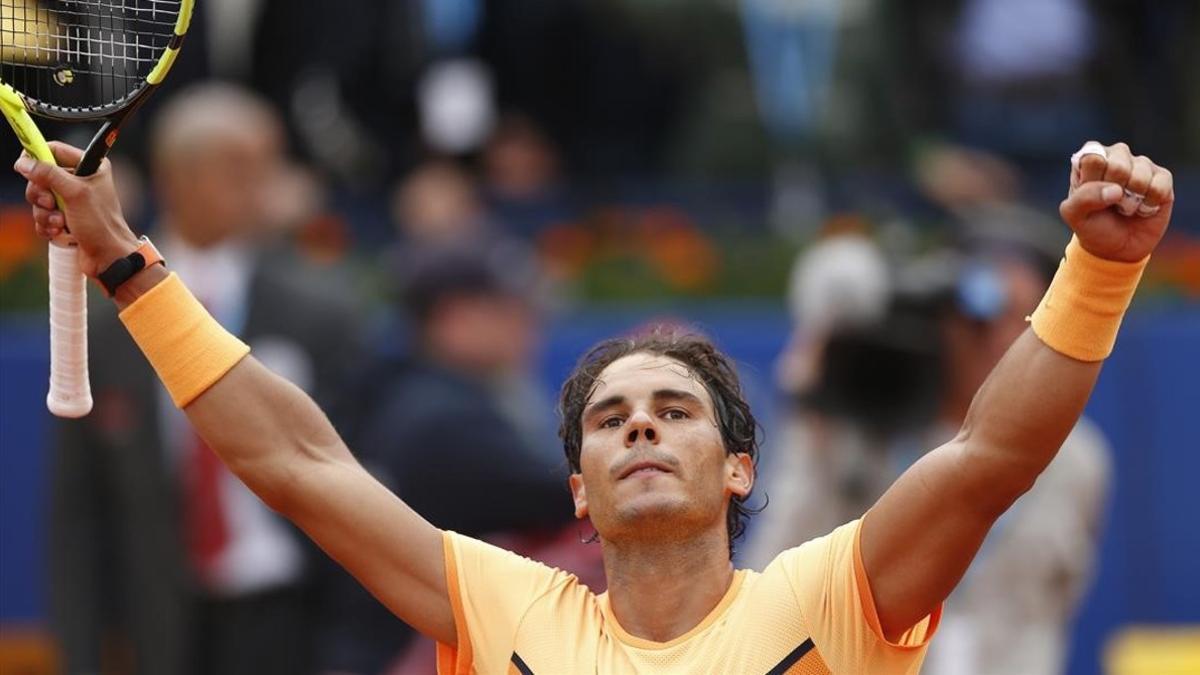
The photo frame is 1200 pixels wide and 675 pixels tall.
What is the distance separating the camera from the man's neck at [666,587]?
4078 mm

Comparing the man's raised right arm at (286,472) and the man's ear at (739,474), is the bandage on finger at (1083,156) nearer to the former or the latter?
the man's ear at (739,474)

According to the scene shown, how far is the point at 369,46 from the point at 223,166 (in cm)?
334

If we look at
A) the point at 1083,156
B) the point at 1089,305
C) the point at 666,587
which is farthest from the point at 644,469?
the point at 1083,156

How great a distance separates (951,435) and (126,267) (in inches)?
102

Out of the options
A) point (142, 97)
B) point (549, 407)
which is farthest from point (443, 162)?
point (142, 97)

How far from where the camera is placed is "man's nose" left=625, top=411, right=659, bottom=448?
408cm

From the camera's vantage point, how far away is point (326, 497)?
4164mm

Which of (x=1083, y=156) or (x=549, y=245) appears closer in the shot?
(x=1083, y=156)

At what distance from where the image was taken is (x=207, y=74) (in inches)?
386

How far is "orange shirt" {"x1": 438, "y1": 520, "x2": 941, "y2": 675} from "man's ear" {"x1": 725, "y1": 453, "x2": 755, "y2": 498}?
15cm

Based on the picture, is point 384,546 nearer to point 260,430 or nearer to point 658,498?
point 260,430

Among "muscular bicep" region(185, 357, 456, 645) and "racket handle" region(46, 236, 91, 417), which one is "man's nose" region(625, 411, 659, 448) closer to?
"muscular bicep" region(185, 357, 456, 645)

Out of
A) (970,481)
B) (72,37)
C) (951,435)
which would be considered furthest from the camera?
(951,435)

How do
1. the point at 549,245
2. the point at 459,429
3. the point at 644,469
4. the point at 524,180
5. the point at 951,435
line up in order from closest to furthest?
the point at 644,469, the point at 951,435, the point at 459,429, the point at 549,245, the point at 524,180
